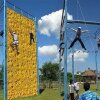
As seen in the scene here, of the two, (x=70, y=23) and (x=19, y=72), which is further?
(x=19, y=72)

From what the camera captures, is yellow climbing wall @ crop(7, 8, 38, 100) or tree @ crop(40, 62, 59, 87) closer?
yellow climbing wall @ crop(7, 8, 38, 100)

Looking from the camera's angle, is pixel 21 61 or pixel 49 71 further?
pixel 49 71

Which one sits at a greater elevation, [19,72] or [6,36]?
[6,36]

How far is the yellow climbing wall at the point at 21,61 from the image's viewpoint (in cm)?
3688

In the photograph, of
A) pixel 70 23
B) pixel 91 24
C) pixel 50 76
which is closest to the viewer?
pixel 70 23

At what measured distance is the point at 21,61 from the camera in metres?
40.0

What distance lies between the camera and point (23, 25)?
135 ft

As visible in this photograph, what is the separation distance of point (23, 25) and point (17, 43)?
4.14 m

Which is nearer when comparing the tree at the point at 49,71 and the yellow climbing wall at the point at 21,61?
the yellow climbing wall at the point at 21,61

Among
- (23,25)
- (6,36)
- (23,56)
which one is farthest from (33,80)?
(6,36)

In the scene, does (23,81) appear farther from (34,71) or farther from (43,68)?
(43,68)

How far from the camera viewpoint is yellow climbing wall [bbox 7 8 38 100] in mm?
36875

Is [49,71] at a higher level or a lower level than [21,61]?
lower

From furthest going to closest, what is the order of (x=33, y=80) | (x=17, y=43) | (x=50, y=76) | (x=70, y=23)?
1. (x=50, y=76)
2. (x=33, y=80)
3. (x=17, y=43)
4. (x=70, y=23)
